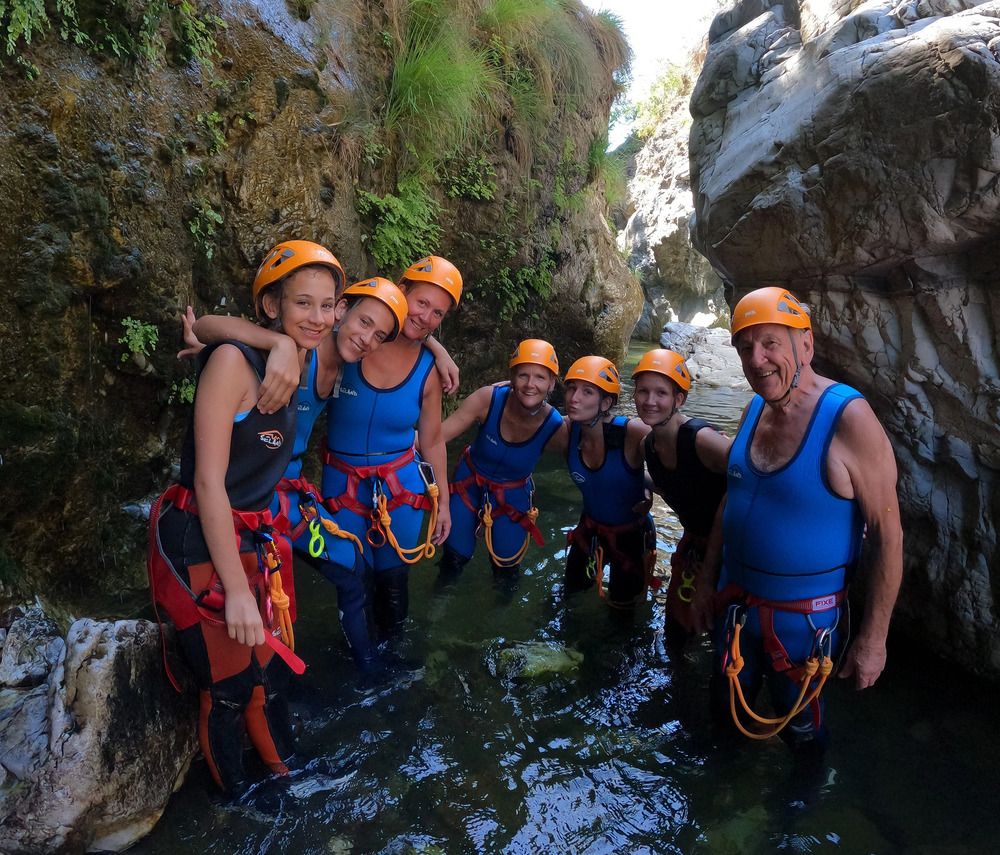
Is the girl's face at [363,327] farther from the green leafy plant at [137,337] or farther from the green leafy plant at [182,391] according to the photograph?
the green leafy plant at [182,391]

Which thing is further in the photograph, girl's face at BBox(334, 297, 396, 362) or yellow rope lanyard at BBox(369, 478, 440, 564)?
yellow rope lanyard at BBox(369, 478, 440, 564)

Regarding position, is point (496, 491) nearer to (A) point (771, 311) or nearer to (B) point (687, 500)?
(B) point (687, 500)

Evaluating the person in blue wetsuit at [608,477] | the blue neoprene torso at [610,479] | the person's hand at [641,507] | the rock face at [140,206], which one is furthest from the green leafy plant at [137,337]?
the person's hand at [641,507]

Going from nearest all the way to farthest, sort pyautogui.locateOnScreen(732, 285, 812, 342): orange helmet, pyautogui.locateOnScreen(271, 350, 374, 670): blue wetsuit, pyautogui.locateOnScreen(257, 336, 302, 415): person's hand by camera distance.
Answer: pyautogui.locateOnScreen(257, 336, 302, 415): person's hand, pyautogui.locateOnScreen(732, 285, 812, 342): orange helmet, pyautogui.locateOnScreen(271, 350, 374, 670): blue wetsuit

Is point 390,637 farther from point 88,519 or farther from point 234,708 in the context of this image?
point 88,519

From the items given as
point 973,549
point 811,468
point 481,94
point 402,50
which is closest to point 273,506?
point 811,468

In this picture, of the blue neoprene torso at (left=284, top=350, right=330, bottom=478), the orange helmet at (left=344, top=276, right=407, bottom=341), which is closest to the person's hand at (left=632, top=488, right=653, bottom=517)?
the orange helmet at (left=344, top=276, right=407, bottom=341)

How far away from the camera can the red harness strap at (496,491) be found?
5109mm

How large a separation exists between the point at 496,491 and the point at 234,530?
262 cm

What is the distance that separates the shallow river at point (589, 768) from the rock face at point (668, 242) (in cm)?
2551

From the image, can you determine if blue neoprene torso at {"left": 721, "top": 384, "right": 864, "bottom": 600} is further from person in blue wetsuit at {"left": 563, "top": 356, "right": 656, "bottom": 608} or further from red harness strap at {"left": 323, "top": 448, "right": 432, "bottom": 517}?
red harness strap at {"left": 323, "top": 448, "right": 432, "bottom": 517}

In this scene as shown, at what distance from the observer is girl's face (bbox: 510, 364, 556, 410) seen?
15.2 ft

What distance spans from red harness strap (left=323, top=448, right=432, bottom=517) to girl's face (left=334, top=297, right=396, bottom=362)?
0.76 m

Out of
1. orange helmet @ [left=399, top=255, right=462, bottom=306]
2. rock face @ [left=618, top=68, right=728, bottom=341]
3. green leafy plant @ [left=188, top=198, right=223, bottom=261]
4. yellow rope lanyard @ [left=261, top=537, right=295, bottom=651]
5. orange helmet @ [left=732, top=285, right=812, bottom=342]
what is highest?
rock face @ [left=618, top=68, right=728, bottom=341]
